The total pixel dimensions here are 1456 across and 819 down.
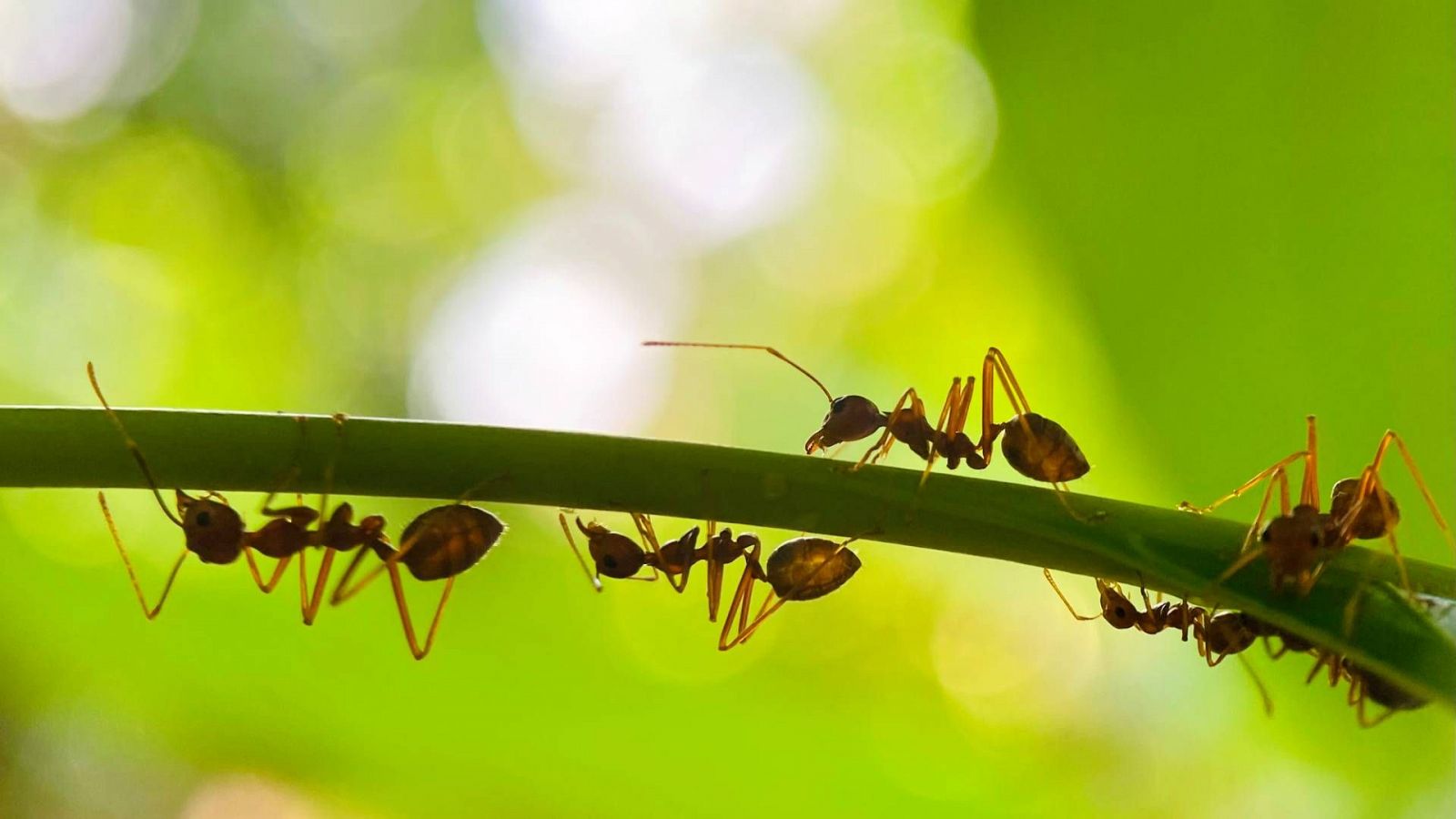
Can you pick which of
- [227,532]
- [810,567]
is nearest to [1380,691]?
[810,567]

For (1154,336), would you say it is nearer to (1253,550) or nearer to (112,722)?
(1253,550)

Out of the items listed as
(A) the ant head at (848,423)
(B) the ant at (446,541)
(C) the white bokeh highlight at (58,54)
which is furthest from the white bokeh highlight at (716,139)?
(B) the ant at (446,541)

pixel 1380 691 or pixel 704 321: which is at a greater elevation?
pixel 704 321

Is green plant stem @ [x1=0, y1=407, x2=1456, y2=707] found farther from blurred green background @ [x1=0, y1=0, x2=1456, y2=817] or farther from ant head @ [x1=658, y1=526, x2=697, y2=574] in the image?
ant head @ [x1=658, y1=526, x2=697, y2=574]

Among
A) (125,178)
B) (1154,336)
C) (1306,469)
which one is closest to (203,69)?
(125,178)

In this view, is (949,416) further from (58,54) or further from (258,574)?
(58,54)

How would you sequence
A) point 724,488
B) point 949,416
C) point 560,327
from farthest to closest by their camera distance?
1. point 560,327
2. point 949,416
3. point 724,488

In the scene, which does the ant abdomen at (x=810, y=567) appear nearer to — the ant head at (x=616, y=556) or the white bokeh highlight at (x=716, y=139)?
the ant head at (x=616, y=556)
